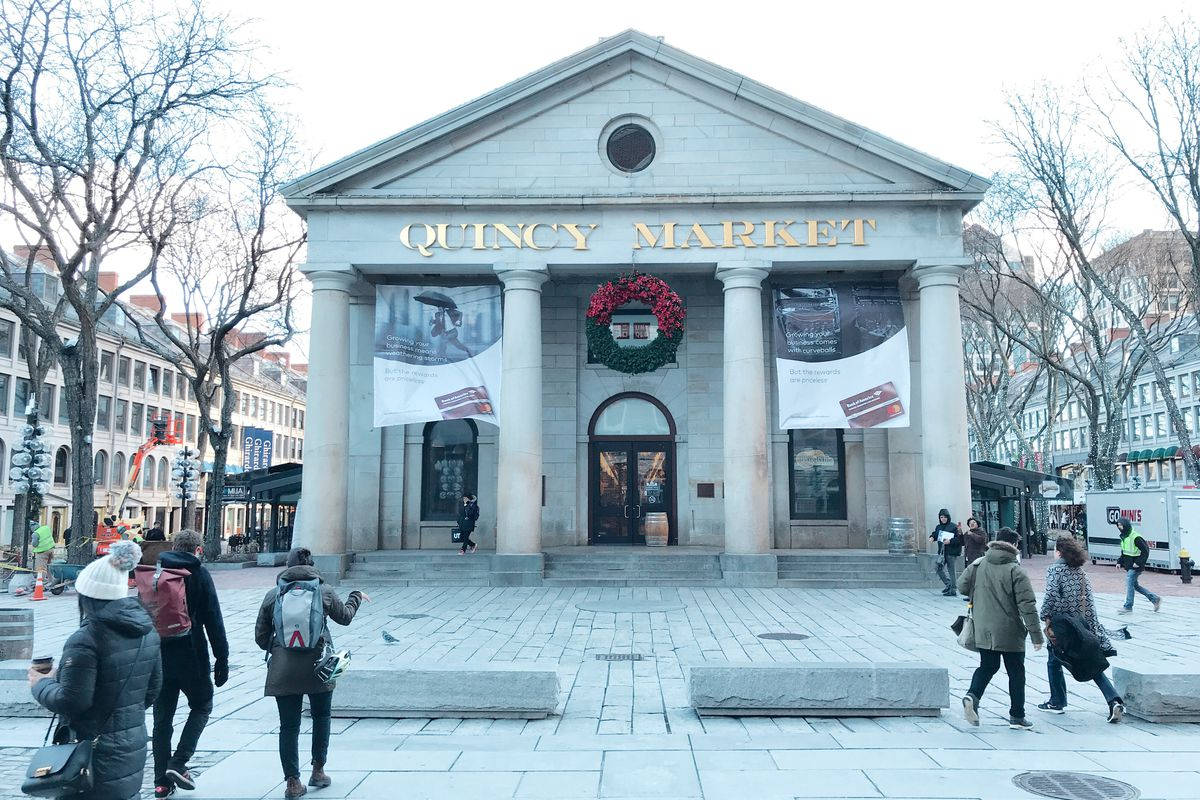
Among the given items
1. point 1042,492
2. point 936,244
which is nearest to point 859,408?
point 936,244

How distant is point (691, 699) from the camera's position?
330 inches

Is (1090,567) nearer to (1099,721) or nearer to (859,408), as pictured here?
(859,408)

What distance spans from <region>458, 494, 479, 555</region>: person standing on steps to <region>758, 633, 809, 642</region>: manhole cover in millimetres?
10732

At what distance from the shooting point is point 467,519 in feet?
73.7

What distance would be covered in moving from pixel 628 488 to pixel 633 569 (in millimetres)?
3680

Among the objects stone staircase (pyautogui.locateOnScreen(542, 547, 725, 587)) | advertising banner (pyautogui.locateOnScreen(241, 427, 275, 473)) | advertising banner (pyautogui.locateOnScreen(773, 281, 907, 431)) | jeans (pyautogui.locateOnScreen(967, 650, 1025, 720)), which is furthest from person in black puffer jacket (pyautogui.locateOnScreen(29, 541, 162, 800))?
advertising banner (pyautogui.locateOnScreen(241, 427, 275, 473))

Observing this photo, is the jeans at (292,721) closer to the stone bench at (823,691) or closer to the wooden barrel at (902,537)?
the stone bench at (823,691)

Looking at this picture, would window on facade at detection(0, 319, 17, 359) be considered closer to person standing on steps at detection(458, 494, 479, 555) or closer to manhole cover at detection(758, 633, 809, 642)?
person standing on steps at detection(458, 494, 479, 555)

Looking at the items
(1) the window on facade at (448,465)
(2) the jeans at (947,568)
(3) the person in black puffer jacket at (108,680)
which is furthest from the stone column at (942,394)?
(3) the person in black puffer jacket at (108,680)

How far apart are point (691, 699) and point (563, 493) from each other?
15364 millimetres

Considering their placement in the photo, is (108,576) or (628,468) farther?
(628,468)

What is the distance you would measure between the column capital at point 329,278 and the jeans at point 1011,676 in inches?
654

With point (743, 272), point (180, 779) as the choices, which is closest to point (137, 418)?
point (743, 272)

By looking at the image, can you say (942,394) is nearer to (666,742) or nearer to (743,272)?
(743,272)
